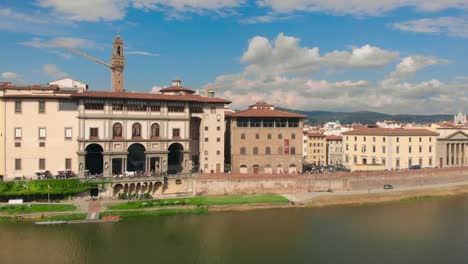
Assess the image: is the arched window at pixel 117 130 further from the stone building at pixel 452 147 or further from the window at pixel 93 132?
the stone building at pixel 452 147

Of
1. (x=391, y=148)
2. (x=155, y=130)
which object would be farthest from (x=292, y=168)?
(x=155, y=130)

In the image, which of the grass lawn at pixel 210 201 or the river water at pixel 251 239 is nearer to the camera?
the river water at pixel 251 239

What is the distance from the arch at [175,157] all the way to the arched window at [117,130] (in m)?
7.52

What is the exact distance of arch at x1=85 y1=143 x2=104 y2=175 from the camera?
5781 centimetres

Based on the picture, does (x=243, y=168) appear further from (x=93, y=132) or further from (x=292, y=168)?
(x=93, y=132)

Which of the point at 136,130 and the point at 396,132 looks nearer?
the point at 136,130

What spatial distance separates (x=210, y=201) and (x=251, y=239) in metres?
14.3

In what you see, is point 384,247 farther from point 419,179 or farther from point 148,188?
point 419,179

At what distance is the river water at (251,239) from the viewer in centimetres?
3491

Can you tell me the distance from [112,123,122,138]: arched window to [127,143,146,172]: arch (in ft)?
17.8

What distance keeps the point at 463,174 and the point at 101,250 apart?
63211 millimetres

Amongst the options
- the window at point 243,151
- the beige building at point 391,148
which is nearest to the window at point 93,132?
the window at point 243,151

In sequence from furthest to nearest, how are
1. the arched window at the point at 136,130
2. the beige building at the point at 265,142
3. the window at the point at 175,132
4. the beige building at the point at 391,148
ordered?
1. the beige building at the point at 391,148
2. the beige building at the point at 265,142
3. the window at the point at 175,132
4. the arched window at the point at 136,130

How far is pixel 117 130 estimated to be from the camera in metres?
56.3
